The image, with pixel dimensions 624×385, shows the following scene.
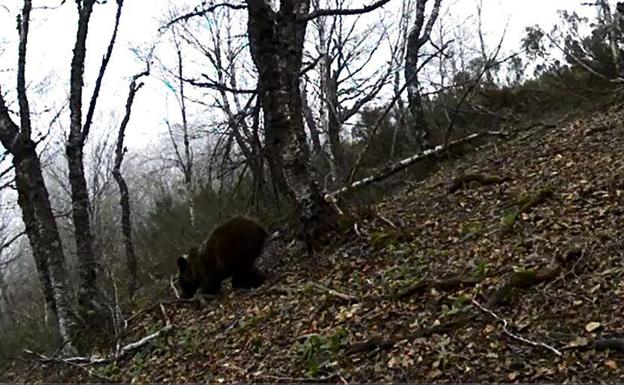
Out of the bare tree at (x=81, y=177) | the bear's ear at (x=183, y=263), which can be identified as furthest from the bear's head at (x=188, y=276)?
the bare tree at (x=81, y=177)

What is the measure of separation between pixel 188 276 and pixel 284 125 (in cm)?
242

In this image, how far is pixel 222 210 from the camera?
1198 cm

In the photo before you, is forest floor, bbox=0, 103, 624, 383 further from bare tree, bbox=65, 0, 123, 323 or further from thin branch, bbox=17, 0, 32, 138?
thin branch, bbox=17, 0, 32, 138

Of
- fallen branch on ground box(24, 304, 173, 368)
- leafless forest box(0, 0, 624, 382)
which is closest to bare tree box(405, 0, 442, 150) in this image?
leafless forest box(0, 0, 624, 382)

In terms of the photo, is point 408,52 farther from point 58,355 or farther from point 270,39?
Result: point 58,355

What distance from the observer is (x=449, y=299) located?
4.32m

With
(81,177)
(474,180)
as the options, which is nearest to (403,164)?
(474,180)

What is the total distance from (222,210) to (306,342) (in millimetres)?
7684

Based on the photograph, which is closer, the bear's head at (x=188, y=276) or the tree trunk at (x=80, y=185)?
the bear's head at (x=188, y=276)

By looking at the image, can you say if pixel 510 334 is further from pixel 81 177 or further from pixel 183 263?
pixel 81 177

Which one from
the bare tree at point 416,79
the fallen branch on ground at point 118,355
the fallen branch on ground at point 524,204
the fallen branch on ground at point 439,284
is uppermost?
the bare tree at point 416,79

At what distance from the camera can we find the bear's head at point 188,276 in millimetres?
7688

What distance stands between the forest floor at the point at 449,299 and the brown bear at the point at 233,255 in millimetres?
234

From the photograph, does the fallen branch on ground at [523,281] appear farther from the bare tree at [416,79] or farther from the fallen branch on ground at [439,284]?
the bare tree at [416,79]
